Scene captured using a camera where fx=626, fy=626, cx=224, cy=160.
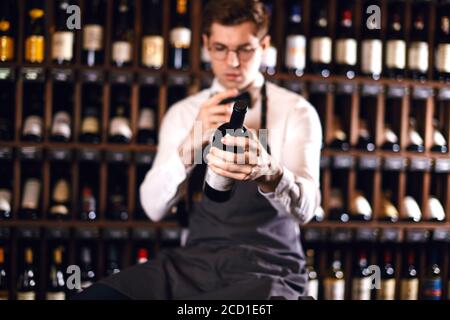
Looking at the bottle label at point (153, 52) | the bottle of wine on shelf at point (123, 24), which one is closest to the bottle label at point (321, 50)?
the bottle label at point (153, 52)

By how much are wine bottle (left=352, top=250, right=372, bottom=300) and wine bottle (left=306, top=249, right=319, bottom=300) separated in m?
0.17

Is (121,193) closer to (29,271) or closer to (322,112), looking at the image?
(29,271)

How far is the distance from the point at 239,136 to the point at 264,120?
535mm

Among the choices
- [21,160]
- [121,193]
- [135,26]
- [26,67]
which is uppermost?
[135,26]

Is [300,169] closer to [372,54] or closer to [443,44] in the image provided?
[372,54]

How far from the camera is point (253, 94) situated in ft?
6.00

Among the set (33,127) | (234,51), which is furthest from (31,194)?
(234,51)

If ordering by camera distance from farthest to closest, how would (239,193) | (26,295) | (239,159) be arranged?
(26,295) < (239,193) < (239,159)

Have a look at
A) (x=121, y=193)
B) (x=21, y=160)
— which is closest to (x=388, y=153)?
(x=121, y=193)

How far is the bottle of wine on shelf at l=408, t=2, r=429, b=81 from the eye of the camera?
9.02 feet

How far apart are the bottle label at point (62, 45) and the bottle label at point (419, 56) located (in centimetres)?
147

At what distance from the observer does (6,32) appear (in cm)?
260

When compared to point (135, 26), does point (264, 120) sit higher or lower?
lower

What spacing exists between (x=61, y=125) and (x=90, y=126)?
11 centimetres
